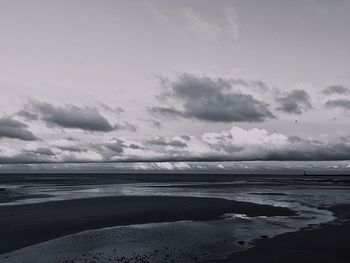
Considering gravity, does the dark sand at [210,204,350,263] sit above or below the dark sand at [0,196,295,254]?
below

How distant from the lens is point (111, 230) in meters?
29.9

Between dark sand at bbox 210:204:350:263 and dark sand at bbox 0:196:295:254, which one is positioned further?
dark sand at bbox 0:196:295:254

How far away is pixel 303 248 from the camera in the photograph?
2339 centimetres

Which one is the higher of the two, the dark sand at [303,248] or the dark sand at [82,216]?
the dark sand at [82,216]

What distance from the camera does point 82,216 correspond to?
3781 cm

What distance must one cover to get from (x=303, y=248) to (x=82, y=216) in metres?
23.5

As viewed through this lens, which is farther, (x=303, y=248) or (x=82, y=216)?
(x=82, y=216)

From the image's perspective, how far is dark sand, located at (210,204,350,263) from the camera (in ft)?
68.3

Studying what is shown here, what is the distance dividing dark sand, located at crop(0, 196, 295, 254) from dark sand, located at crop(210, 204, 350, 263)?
437 inches

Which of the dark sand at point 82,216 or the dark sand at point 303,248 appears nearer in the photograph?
the dark sand at point 303,248

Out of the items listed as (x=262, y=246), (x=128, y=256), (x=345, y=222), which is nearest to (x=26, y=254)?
(x=128, y=256)

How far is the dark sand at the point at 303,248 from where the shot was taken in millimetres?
20828

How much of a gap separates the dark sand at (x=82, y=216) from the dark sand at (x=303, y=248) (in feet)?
36.4

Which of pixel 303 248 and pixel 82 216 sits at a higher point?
pixel 82 216
